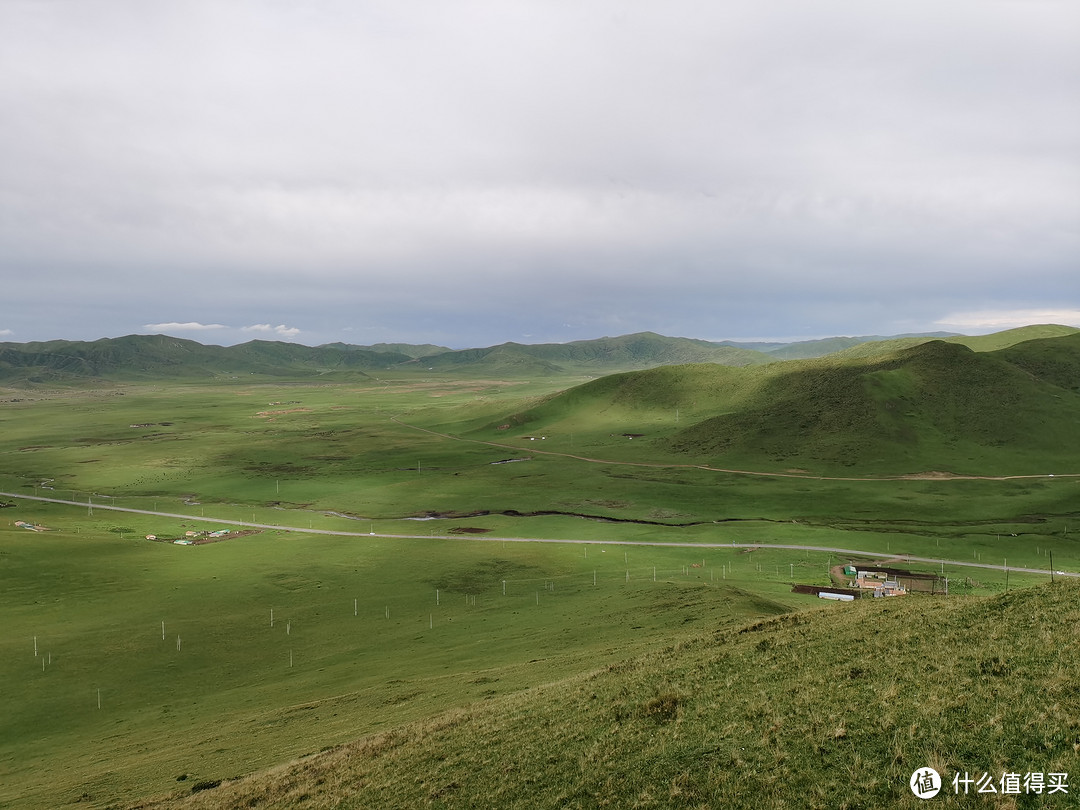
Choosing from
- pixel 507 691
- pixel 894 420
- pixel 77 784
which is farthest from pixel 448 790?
pixel 894 420

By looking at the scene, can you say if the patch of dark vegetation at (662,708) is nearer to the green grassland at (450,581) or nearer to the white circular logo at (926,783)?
the green grassland at (450,581)

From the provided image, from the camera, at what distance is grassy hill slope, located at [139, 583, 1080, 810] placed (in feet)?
58.9

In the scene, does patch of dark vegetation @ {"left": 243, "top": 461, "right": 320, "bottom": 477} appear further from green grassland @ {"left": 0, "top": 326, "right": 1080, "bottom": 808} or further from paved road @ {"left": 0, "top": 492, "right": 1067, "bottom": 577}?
paved road @ {"left": 0, "top": 492, "right": 1067, "bottom": 577}

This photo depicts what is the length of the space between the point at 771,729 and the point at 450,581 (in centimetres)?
7583

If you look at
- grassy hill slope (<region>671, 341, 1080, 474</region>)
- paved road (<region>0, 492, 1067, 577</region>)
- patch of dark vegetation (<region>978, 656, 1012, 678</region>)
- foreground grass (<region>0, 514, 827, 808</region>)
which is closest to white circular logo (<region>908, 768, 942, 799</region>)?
patch of dark vegetation (<region>978, 656, 1012, 678</region>)

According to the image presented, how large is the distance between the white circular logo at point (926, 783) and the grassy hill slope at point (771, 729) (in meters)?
0.19

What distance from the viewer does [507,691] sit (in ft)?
132

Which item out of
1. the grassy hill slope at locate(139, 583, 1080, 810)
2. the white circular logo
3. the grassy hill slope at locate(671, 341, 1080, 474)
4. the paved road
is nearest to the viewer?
the white circular logo

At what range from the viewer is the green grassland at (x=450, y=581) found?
37188 millimetres

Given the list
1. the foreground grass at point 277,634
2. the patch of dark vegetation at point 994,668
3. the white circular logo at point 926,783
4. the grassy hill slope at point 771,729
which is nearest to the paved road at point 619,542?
the foreground grass at point 277,634

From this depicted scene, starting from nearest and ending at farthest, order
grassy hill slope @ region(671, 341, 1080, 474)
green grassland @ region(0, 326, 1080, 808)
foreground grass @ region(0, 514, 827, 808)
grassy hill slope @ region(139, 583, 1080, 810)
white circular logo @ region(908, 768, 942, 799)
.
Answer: white circular logo @ region(908, 768, 942, 799) < grassy hill slope @ region(139, 583, 1080, 810) < green grassland @ region(0, 326, 1080, 808) < foreground grass @ region(0, 514, 827, 808) < grassy hill slope @ region(671, 341, 1080, 474)

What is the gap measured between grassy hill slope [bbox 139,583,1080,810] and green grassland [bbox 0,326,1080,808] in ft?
1.13

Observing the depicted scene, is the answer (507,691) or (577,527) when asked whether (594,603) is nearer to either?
(507,691)

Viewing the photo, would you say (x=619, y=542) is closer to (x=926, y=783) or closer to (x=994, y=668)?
(x=994, y=668)
